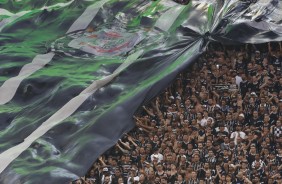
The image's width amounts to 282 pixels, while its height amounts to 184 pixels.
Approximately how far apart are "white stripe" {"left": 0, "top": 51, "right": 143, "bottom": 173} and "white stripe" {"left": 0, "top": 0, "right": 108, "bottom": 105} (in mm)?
2131

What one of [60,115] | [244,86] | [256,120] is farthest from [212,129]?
[60,115]

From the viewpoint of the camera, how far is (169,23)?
1097 inches

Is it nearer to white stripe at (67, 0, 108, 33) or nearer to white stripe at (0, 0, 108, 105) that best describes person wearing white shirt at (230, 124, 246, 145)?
white stripe at (0, 0, 108, 105)

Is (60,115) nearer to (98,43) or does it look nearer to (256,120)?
(98,43)

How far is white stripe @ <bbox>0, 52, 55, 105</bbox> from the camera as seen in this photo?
27.6m

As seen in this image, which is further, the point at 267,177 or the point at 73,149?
the point at 73,149

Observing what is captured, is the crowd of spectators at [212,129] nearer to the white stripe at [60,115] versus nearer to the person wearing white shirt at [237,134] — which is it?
the person wearing white shirt at [237,134]

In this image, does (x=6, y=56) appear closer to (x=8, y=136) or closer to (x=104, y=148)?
(x=8, y=136)

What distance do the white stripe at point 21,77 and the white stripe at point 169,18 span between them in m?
3.36

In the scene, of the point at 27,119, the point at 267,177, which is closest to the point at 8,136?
the point at 27,119

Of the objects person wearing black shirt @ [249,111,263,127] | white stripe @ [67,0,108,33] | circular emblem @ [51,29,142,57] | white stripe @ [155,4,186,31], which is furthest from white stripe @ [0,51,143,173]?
person wearing black shirt @ [249,111,263,127]

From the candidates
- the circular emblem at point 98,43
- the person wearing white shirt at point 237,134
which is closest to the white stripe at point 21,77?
the circular emblem at point 98,43

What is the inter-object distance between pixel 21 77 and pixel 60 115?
261 cm

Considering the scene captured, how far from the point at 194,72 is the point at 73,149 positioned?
159 inches
